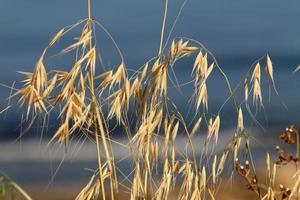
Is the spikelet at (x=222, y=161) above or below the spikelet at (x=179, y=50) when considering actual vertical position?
below

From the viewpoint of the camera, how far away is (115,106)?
194 centimetres

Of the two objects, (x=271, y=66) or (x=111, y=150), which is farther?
(x=271, y=66)

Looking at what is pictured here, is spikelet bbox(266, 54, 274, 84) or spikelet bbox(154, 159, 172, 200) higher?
spikelet bbox(266, 54, 274, 84)

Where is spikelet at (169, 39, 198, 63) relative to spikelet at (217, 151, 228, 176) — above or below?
above

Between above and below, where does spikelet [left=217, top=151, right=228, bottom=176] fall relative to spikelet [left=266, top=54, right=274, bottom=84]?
below

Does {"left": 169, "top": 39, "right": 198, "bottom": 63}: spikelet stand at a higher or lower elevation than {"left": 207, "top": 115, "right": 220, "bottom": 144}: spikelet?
higher

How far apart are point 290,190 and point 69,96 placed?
0.79 meters

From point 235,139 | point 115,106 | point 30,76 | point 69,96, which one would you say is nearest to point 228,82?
point 235,139

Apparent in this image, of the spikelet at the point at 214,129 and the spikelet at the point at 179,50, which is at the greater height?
the spikelet at the point at 179,50

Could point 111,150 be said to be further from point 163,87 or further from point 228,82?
point 228,82

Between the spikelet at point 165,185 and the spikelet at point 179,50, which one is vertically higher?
the spikelet at point 179,50

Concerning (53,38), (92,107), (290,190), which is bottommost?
(290,190)

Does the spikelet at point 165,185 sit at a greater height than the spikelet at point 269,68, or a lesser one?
lesser

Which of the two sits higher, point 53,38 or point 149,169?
point 53,38
